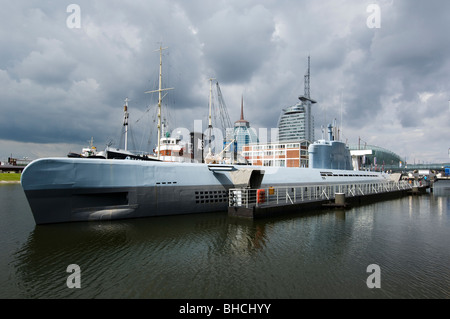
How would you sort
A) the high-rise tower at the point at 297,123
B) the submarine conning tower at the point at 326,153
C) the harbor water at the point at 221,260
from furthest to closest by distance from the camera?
the high-rise tower at the point at 297,123 < the submarine conning tower at the point at 326,153 < the harbor water at the point at 221,260

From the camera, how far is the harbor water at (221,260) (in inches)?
280

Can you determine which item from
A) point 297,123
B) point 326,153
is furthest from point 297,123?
point 326,153

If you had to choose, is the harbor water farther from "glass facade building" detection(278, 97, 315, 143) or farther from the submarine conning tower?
"glass facade building" detection(278, 97, 315, 143)

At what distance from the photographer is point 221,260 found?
30.7 feet

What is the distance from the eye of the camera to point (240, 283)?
752 cm

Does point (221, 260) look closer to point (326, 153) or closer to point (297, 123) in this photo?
point (326, 153)

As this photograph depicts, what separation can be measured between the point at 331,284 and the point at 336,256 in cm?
271

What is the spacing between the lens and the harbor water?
7.11 metres

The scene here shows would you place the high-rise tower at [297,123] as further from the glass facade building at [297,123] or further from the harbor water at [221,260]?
the harbor water at [221,260]

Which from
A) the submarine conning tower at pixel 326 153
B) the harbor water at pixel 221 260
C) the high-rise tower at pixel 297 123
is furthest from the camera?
the high-rise tower at pixel 297 123

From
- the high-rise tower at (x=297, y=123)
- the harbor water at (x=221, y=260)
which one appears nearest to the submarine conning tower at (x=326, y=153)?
the harbor water at (x=221, y=260)

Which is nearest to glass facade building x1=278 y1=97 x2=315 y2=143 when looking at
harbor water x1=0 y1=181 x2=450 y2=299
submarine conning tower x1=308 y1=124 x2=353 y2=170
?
submarine conning tower x1=308 y1=124 x2=353 y2=170
